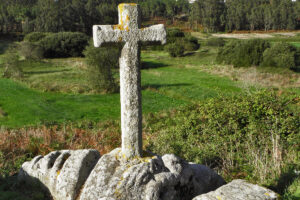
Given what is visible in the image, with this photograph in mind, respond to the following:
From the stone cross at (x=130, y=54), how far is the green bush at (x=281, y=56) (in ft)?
121

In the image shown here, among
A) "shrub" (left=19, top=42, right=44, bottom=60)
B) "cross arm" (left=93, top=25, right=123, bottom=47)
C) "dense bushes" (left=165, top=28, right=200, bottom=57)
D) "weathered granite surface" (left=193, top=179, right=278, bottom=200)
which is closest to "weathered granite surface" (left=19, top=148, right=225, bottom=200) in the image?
"weathered granite surface" (left=193, top=179, right=278, bottom=200)

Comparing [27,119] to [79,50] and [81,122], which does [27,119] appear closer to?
[81,122]

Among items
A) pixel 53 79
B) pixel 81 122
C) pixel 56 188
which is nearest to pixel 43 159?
pixel 56 188

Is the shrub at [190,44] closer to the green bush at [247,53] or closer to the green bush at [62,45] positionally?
the green bush at [247,53]

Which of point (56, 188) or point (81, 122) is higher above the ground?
point (56, 188)

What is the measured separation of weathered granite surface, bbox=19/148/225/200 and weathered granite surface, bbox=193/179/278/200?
2.95 feet

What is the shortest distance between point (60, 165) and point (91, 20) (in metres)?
98.2

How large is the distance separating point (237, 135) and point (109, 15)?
106233 mm

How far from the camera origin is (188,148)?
1086cm

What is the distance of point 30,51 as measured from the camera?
48.5 m

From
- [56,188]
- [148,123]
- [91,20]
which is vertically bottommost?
[148,123]

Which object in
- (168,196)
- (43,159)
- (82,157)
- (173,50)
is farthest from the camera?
(173,50)

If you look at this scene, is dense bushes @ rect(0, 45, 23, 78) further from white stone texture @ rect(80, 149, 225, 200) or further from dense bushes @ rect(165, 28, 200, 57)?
white stone texture @ rect(80, 149, 225, 200)

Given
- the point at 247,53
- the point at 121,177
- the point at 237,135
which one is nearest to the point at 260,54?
the point at 247,53
